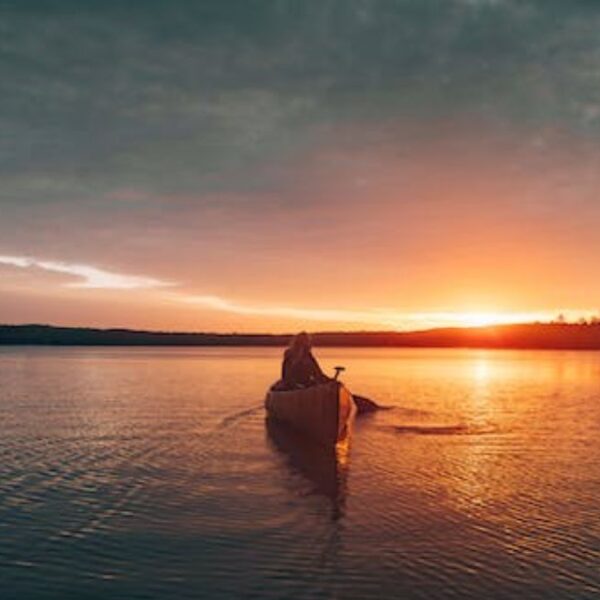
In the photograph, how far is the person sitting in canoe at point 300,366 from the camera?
3500 centimetres

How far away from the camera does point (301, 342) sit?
35.0m

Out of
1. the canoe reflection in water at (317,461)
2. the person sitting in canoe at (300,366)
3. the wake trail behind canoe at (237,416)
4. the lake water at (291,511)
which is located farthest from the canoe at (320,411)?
the wake trail behind canoe at (237,416)

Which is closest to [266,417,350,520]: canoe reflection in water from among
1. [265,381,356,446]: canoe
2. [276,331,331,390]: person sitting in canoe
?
[265,381,356,446]: canoe

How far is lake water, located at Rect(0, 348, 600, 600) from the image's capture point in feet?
39.0

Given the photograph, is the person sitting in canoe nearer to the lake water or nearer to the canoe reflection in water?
the lake water

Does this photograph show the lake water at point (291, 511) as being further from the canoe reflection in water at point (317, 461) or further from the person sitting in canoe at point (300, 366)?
the person sitting in canoe at point (300, 366)

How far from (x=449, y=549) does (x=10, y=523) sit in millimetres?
8859

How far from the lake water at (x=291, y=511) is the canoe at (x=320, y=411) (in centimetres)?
113

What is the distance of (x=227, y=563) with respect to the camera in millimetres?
12594

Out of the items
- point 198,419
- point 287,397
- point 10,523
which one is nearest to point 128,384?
point 198,419

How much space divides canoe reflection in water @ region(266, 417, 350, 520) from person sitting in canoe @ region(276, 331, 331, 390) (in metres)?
2.95

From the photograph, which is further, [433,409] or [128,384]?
[128,384]

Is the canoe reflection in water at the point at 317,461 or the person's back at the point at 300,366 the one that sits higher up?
the person's back at the point at 300,366

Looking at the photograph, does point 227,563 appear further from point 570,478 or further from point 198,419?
point 198,419
